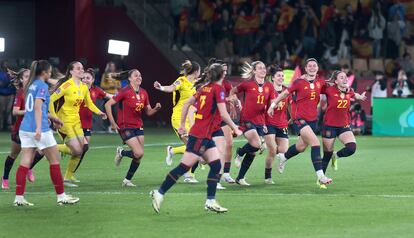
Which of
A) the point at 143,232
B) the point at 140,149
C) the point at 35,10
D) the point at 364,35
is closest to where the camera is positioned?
the point at 143,232

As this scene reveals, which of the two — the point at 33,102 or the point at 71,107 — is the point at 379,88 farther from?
the point at 33,102

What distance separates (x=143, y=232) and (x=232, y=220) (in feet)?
5.08

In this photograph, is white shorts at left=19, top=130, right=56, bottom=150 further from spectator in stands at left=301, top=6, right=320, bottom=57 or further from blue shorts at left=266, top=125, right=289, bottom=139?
spectator in stands at left=301, top=6, right=320, bottom=57

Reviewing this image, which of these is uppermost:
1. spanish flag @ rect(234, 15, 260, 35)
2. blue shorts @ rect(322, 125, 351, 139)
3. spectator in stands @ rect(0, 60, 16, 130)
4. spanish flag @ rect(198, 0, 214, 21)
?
spanish flag @ rect(198, 0, 214, 21)

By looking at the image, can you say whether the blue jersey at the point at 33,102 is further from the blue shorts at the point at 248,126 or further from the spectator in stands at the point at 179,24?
the spectator in stands at the point at 179,24

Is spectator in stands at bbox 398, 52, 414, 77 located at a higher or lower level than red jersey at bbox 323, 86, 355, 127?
lower

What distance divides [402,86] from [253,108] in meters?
17.3

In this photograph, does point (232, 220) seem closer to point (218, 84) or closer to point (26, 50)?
point (218, 84)

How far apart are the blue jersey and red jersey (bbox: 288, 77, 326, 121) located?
5.32 m

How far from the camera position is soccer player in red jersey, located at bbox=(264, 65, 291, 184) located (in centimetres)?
2091

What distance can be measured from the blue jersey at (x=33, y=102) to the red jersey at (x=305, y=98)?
5325mm

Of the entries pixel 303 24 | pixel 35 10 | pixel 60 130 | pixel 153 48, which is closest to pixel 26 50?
pixel 35 10

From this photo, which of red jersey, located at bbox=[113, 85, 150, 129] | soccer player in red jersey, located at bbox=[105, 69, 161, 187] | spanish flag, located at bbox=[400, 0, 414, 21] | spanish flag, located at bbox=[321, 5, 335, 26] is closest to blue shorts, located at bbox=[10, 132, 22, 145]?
soccer player in red jersey, located at bbox=[105, 69, 161, 187]

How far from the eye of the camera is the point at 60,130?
68.5 feet
